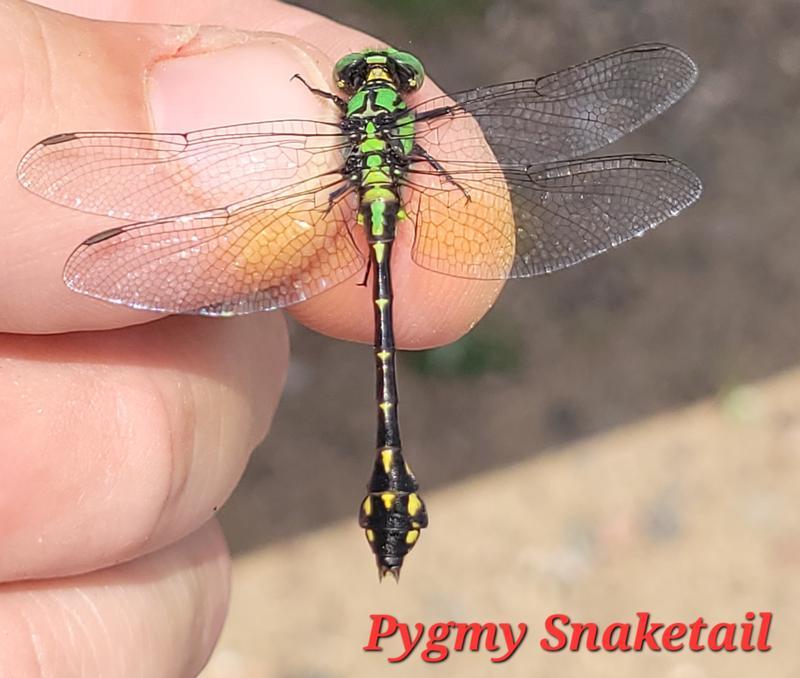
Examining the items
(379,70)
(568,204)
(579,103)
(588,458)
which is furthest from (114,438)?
(588,458)

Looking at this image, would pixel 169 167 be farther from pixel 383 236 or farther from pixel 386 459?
pixel 386 459

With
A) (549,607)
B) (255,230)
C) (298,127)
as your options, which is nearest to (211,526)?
(255,230)

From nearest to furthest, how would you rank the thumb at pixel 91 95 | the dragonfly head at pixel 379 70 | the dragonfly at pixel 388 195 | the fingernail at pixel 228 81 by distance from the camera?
1. the thumb at pixel 91 95
2. the fingernail at pixel 228 81
3. the dragonfly at pixel 388 195
4. the dragonfly head at pixel 379 70

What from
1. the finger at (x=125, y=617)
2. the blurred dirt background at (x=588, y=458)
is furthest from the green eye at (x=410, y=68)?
the blurred dirt background at (x=588, y=458)

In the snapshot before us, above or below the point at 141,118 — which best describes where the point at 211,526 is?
below

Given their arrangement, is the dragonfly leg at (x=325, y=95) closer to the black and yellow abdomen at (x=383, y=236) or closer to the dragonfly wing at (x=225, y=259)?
the black and yellow abdomen at (x=383, y=236)

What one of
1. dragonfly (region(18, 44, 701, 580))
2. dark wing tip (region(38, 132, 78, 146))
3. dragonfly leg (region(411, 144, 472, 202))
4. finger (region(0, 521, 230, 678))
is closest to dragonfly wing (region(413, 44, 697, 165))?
dragonfly (region(18, 44, 701, 580))

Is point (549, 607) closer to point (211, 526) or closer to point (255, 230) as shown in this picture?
point (211, 526)
